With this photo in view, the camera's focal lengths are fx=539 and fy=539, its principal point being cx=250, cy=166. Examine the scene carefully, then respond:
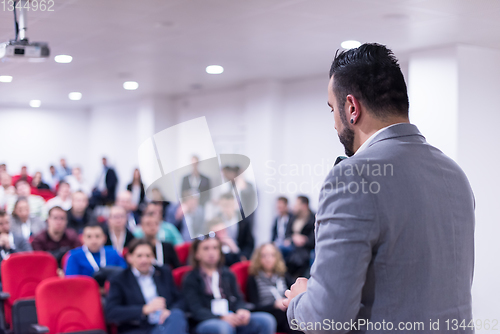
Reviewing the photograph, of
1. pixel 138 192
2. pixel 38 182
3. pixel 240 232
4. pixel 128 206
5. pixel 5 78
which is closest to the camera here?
pixel 5 78

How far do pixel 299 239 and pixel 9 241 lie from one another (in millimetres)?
2962

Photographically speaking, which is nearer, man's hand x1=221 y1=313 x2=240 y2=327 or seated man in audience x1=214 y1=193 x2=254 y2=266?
man's hand x1=221 y1=313 x2=240 y2=327

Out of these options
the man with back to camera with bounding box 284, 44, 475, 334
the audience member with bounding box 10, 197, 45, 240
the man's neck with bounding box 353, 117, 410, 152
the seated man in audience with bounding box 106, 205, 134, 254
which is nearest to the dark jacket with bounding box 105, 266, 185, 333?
the seated man in audience with bounding box 106, 205, 134, 254

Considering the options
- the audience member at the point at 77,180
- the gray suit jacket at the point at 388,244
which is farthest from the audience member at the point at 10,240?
→ the audience member at the point at 77,180

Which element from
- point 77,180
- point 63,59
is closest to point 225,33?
point 63,59

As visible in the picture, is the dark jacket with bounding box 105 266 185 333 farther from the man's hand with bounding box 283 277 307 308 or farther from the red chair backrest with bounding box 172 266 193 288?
the man's hand with bounding box 283 277 307 308

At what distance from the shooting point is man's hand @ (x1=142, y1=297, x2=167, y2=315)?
356cm

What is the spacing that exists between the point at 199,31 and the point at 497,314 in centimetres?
386

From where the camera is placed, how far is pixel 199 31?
4.76 m

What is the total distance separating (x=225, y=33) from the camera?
481 cm

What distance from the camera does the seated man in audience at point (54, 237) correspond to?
4.98 meters

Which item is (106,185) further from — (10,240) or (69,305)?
(69,305)

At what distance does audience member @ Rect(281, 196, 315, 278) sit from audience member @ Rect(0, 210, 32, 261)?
8.13 feet

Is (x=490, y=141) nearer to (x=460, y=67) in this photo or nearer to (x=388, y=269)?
(x=460, y=67)
